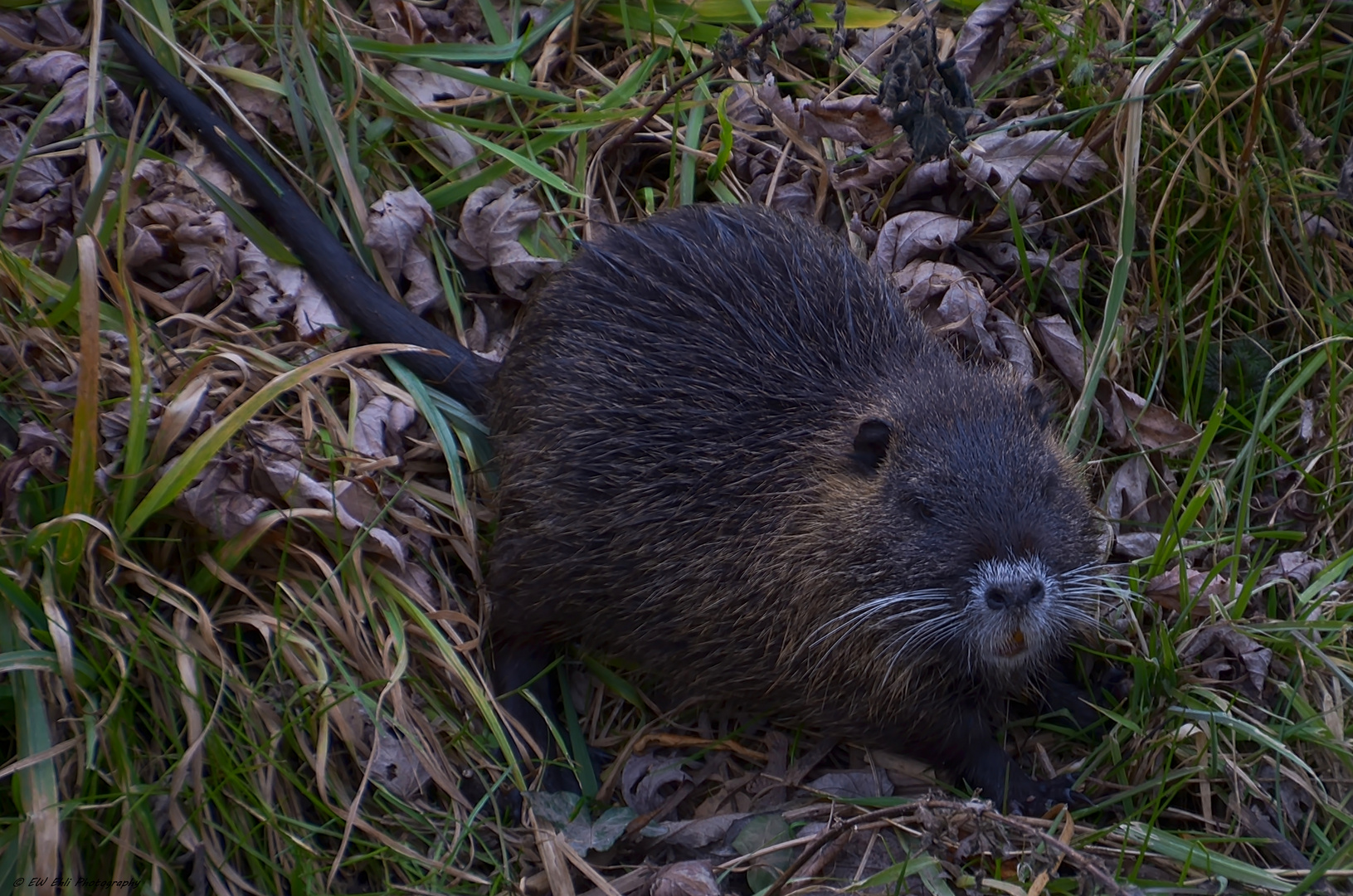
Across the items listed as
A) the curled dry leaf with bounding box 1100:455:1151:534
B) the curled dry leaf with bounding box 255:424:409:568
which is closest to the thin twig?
the curled dry leaf with bounding box 1100:455:1151:534

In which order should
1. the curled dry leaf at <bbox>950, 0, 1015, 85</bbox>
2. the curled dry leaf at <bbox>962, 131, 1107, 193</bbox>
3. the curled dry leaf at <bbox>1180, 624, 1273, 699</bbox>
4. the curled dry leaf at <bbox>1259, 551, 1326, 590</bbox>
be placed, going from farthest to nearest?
the curled dry leaf at <bbox>950, 0, 1015, 85</bbox>, the curled dry leaf at <bbox>962, 131, 1107, 193</bbox>, the curled dry leaf at <bbox>1259, 551, 1326, 590</bbox>, the curled dry leaf at <bbox>1180, 624, 1273, 699</bbox>

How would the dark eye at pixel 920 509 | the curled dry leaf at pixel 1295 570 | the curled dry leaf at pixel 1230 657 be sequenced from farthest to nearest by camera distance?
the curled dry leaf at pixel 1295 570 < the curled dry leaf at pixel 1230 657 < the dark eye at pixel 920 509

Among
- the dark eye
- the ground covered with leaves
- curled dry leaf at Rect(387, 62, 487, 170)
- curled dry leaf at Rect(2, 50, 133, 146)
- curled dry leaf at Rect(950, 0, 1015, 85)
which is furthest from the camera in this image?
curled dry leaf at Rect(950, 0, 1015, 85)

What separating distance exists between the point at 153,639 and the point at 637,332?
1650mm

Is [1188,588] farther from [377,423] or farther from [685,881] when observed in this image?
[377,423]

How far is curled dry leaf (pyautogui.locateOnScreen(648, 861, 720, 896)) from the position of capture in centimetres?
308

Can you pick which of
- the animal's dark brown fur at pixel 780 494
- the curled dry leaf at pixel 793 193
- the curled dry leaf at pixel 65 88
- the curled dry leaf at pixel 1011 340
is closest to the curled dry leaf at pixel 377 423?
the animal's dark brown fur at pixel 780 494

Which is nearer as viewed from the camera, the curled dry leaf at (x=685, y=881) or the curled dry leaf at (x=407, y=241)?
the curled dry leaf at (x=685, y=881)

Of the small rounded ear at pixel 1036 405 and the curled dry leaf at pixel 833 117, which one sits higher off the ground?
the curled dry leaf at pixel 833 117

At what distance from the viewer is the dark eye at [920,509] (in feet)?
10.5

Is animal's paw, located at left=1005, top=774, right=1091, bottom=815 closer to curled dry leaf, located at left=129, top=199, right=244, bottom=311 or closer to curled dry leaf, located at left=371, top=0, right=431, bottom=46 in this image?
curled dry leaf, located at left=129, top=199, right=244, bottom=311

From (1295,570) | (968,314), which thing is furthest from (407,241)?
(1295,570)

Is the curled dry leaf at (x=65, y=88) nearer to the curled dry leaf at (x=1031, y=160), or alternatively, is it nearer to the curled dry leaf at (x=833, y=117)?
the curled dry leaf at (x=833, y=117)

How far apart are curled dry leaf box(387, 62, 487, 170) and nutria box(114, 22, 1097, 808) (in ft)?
2.56
